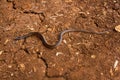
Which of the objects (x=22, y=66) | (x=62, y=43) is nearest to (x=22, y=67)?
(x=22, y=66)

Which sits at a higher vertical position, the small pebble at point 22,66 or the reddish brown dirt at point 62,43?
the reddish brown dirt at point 62,43

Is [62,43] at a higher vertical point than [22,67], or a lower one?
higher

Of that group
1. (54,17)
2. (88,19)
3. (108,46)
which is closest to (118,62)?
(108,46)

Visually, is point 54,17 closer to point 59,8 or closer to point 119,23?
point 59,8

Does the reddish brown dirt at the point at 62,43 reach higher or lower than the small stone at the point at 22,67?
higher

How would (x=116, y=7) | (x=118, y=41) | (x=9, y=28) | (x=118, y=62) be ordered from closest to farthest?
(x=118, y=62) → (x=118, y=41) → (x=9, y=28) → (x=116, y=7)

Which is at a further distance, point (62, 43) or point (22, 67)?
point (62, 43)

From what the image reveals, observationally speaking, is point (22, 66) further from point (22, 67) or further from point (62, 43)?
point (62, 43)

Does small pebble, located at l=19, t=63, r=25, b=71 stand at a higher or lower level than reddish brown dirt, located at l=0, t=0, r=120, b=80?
lower
